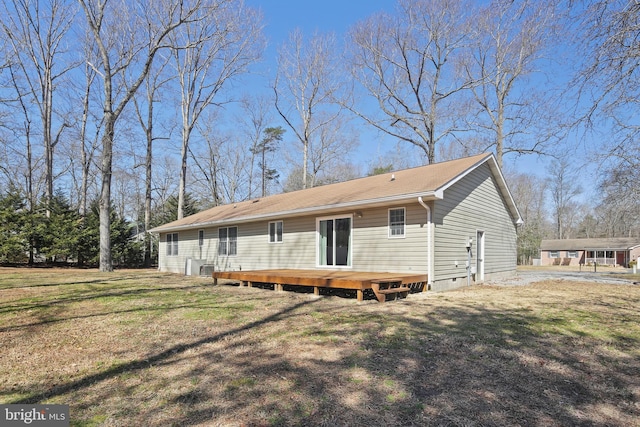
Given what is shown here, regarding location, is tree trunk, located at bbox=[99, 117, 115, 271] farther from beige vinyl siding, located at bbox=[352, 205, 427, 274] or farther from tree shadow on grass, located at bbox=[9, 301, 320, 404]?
tree shadow on grass, located at bbox=[9, 301, 320, 404]

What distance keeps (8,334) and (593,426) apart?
638cm

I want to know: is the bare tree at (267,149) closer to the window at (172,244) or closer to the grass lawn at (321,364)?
the window at (172,244)

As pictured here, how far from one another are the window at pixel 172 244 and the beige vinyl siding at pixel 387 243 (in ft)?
40.8

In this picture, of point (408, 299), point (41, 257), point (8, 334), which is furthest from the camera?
point (41, 257)

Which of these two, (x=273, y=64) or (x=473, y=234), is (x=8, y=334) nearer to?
(x=473, y=234)

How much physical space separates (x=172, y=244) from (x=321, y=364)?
704 inches

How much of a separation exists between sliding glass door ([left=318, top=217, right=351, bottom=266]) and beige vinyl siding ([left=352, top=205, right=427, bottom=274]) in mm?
359

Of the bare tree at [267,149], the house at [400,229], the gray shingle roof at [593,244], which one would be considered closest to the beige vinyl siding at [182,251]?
the house at [400,229]

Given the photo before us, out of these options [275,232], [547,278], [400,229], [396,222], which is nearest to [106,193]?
[275,232]

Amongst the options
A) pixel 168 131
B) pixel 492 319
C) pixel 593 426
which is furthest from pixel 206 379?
pixel 168 131

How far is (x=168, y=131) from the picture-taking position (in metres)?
26.8

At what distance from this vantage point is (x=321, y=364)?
3.79m

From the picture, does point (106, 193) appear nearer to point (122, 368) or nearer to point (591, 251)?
point (122, 368)

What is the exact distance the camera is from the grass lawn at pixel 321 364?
2785mm
